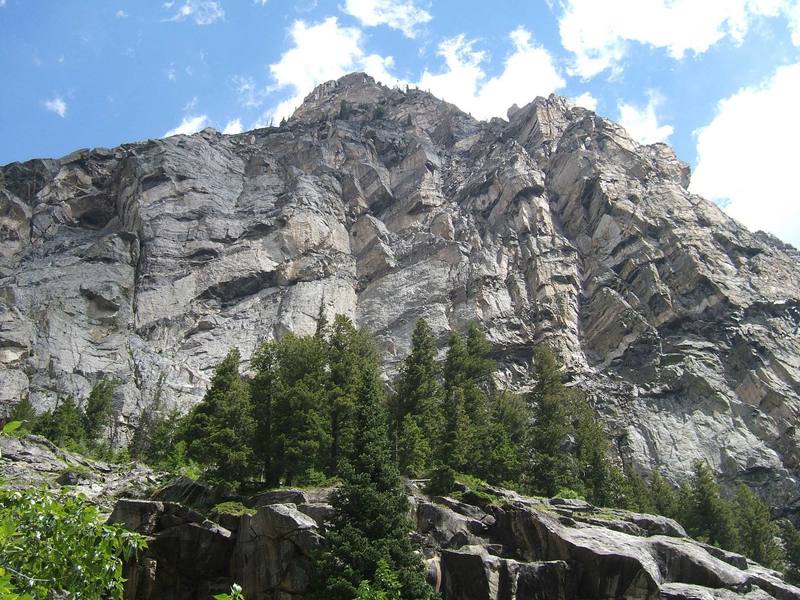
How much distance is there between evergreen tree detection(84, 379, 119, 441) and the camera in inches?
2357

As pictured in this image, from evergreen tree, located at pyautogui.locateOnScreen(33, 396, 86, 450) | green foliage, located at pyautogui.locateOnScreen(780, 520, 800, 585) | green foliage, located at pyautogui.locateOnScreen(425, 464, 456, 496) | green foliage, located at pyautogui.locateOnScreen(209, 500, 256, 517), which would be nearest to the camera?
green foliage, located at pyautogui.locateOnScreen(209, 500, 256, 517)

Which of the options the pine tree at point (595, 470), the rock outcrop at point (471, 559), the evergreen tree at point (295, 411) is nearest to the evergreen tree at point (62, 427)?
the evergreen tree at point (295, 411)

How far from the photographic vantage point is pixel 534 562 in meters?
26.9

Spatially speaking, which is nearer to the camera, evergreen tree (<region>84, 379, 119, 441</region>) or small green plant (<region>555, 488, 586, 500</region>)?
small green plant (<region>555, 488, 586, 500</region>)

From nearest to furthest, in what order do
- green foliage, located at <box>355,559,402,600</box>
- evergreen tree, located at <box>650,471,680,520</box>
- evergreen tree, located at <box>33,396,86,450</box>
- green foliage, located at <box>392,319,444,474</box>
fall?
green foliage, located at <box>355,559,402,600</box> < green foliage, located at <box>392,319,444,474</box> < evergreen tree, located at <box>650,471,680,520</box> < evergreen tree, located at <box>33,396,86,450</box>

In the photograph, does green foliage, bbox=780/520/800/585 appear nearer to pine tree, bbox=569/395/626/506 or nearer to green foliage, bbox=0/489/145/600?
pine tree, bbox=569/395/626/506

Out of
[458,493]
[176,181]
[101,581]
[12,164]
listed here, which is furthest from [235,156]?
[101,581]

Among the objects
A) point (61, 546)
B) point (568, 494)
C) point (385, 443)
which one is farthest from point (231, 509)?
point (61, 546)

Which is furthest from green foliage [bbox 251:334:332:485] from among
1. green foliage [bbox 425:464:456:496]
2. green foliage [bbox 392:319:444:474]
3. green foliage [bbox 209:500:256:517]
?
green foliage [bbox 425:464:456:496]

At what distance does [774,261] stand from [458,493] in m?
72.7

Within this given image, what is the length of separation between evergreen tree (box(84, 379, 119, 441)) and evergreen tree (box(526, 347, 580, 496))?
1483 inches

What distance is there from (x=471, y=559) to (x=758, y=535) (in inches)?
1419

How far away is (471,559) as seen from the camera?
2597cm

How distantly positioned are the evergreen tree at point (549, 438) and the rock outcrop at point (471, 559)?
1393 centimetres
